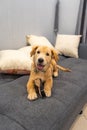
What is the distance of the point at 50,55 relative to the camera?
1498 millimetres

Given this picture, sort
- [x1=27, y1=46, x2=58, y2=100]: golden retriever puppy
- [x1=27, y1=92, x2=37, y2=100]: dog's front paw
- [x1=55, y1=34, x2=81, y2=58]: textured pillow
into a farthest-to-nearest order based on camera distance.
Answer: [x1=55, y1=34, x2=81, y2=58]: textured pillow → [x1=27, y1=46, x2=58, y2=100]: golden retriever puppy → [x1=27, y1=92, x2=37, y2=100]: dog's front paw

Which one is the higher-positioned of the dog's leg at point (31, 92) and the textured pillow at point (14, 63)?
the textured pillow at point (14, 63)

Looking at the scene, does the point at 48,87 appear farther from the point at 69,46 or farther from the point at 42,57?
the point at 69,46

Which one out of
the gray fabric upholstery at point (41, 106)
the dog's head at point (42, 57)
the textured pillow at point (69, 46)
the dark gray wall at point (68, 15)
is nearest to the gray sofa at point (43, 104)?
the gray fabric upholstery at point (41, 106)

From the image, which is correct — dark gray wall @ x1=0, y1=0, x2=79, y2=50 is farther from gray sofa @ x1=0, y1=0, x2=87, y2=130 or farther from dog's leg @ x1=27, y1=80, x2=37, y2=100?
dog's leg @ x1=27, y1=80, x2=37, y2=100

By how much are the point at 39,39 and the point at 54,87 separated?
1147 millimetres

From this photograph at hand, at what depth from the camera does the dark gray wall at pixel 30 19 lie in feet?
7.02

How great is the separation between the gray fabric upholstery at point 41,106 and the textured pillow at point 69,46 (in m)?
0.90

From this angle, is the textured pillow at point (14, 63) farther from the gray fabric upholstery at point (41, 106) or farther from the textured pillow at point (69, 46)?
the textured pillow at point (69, 46)

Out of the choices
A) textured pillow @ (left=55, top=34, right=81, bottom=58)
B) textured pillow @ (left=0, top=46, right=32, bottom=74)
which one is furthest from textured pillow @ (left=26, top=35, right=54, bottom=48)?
textured pillow @ (left=0, top=46, right=32, bottom=74)

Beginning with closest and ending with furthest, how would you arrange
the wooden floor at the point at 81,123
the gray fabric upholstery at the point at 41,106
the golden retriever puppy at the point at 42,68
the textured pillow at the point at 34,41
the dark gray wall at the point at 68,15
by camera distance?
the gray fabric upholstery at the point at 41,106 → the golden retriever puppy at the point at 42,68 → the wooden floor at the point at 81,123 → the textured pillow at the point at 34,41 → the dark gray wall at the point at 68,15

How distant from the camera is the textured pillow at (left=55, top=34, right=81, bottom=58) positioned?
2.58 meters

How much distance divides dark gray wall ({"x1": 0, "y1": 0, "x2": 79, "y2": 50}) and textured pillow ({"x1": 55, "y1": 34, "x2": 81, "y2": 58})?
1.31 feet

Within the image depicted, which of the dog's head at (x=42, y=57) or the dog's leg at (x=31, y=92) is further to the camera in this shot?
the dog's head at (x=42, y=57)
